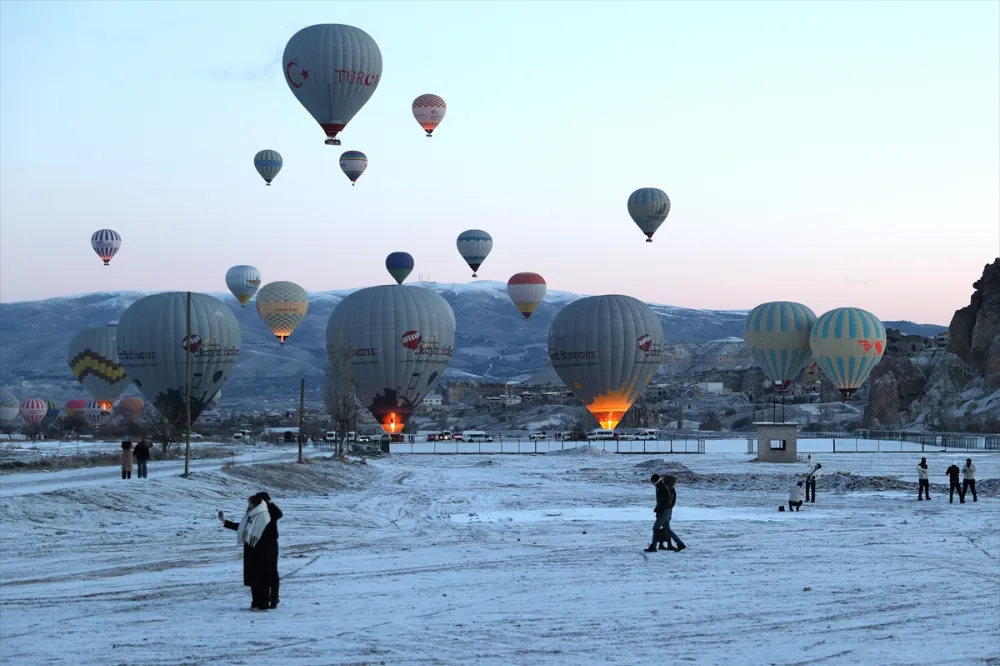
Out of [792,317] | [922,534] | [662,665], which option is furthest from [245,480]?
[792,317]

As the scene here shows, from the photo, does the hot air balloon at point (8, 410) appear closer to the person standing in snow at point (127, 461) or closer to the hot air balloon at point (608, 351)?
the hot air balloon at point (608, 351)

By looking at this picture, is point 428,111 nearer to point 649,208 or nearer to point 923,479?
point 649,208

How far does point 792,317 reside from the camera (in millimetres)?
90750

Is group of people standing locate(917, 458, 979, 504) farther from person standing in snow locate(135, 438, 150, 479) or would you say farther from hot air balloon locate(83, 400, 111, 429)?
hot air balloon locate(83, 400, 111, 429)

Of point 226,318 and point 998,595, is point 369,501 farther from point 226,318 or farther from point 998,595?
point 226,318

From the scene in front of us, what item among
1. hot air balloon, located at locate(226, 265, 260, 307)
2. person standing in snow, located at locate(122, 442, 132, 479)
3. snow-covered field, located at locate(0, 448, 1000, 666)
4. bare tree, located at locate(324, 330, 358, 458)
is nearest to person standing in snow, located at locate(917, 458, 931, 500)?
snow-covered field, located at locate(0, 448, 1000, 666)

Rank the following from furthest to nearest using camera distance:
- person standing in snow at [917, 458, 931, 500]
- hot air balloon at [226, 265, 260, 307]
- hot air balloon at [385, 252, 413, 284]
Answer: hot air balloon at [226, 265, 260, 307] → hot air balloon at [385, 252, 413, 284] → person standing in snow at [917, 458, 931, 500]

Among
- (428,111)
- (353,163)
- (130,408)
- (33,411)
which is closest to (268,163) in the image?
(353,163)

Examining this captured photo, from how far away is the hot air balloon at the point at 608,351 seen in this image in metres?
86.4

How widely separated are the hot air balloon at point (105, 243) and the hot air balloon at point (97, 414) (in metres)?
24.0

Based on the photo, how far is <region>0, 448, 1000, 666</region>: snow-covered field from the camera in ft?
50.2

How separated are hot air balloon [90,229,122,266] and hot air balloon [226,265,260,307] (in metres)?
18.6

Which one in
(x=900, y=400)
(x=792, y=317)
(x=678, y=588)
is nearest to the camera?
(x=678, y=588)

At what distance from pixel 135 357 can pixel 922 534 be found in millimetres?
65870
